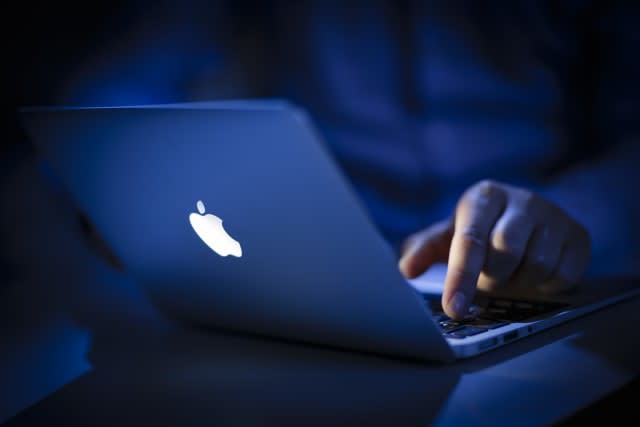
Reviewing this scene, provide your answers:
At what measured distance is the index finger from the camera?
2.13 ft

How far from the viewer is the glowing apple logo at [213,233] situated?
620 mm

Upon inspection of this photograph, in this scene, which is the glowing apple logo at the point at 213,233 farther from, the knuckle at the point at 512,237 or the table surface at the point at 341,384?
the knuckle at the point at 512,237

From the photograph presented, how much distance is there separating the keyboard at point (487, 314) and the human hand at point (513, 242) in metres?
0.05

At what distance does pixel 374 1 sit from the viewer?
1.42m

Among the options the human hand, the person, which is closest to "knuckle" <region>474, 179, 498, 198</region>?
the human hand

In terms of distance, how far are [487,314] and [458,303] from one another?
7 cm

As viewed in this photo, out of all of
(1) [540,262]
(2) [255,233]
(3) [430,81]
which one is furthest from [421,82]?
(2) [255,233]

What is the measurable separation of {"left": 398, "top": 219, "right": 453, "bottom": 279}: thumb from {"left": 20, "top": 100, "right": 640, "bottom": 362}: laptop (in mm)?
60

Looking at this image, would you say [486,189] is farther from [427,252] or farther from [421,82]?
[421,82]

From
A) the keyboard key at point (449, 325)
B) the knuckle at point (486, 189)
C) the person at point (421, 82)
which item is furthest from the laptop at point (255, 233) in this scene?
the person at point (421, 82)

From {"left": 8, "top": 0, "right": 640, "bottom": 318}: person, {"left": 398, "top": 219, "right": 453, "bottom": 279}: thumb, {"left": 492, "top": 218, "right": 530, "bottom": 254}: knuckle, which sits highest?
{"left": 8, "top": 0, "right": 640, "bottom": 318}: person

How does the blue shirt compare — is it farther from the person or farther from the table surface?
the table surface

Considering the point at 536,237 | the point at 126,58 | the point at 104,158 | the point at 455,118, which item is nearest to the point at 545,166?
the point at 455,118

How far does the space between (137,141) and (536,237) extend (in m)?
0.53
